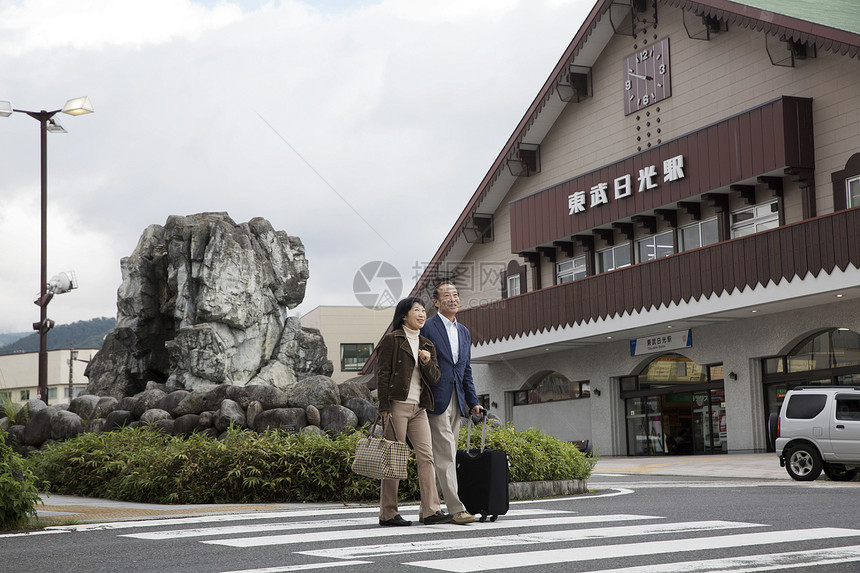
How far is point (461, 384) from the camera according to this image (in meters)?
8.73

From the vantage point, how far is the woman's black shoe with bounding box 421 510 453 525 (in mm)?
8406

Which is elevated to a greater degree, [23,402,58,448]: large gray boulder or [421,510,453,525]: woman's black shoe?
[23,402,58,448]: large gray boulder

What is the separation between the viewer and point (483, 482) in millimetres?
8586

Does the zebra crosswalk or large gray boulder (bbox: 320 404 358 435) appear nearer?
the zebra crosswalk

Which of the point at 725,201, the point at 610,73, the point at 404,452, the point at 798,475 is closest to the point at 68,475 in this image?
the point at 404,452

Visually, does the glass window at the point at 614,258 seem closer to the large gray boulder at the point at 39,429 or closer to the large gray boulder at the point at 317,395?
the large gray boulder at the point at 317,395

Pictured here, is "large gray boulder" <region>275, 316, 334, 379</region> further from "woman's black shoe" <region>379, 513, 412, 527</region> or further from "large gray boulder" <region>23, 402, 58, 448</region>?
"woman's black shoe" <region>379, 513, 412, 527</region>

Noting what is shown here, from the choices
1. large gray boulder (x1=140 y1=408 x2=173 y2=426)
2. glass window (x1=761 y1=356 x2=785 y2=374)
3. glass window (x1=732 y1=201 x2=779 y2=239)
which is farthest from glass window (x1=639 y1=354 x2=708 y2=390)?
large gray boulder (x1=140 y1=408 x2=173 y2=426)

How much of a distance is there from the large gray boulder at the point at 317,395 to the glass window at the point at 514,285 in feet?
53.8

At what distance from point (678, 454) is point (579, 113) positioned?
37.1 ft

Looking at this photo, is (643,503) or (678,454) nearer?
(643,503)


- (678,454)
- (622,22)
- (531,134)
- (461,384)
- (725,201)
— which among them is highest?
(622,22)

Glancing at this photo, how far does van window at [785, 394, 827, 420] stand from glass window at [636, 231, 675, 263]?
10.8 meters

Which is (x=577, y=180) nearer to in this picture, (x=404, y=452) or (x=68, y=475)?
(x=68, y=475)
